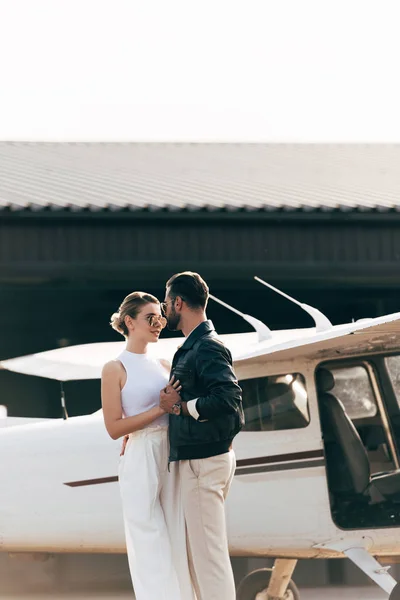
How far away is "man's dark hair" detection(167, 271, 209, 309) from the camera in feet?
16.5

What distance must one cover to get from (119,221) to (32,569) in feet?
11.1

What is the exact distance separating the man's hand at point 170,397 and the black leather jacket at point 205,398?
3 cm

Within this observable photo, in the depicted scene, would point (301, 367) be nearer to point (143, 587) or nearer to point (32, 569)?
point (143, 587)

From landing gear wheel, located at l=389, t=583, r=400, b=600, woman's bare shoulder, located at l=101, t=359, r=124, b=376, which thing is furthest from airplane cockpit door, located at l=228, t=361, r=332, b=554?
woman's bare shoulder, located at l=101, t=359, r=124, b=376

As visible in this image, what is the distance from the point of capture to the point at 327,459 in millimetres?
6785

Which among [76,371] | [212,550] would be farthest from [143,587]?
[76,371]

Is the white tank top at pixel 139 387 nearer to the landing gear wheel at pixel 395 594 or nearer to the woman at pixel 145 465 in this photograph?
the woman at pixel 145 465

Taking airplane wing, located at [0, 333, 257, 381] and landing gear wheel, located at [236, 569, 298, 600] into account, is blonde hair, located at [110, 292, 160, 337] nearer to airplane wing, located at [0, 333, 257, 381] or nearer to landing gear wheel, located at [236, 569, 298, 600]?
airplane wing, located at [0, 333, 257, 381]

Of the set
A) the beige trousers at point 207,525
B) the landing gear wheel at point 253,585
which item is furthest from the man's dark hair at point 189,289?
the landing gear wheel at point 253,585

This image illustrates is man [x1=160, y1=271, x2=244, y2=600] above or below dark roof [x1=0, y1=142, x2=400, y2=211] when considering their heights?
below

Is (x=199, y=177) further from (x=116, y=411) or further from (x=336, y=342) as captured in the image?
(x=116, y=411)

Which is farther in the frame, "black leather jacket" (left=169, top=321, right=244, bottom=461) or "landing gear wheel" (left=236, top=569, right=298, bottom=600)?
"landing gear wheel" (left=236, top=569, right=298, bottom=600)

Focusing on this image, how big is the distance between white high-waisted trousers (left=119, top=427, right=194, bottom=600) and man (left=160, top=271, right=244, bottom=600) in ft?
0.24

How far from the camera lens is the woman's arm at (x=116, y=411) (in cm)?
500
